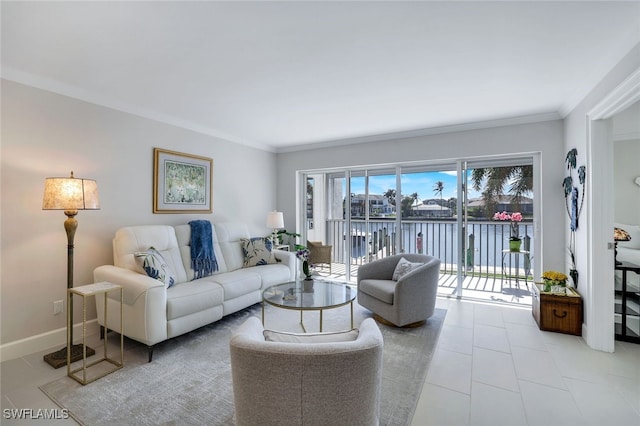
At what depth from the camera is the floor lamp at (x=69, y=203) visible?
7.79 feet

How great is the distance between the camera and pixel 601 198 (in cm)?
260

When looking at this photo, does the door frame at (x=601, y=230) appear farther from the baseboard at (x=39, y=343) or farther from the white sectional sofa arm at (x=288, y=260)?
the baseboard at (x=39, y=343)

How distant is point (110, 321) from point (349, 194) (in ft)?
12.5

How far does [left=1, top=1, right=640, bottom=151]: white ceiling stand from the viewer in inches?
70.2

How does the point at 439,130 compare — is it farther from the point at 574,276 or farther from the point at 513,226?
the point at 574,276

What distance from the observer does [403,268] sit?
349 centimetres

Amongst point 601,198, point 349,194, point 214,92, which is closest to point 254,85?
point 214,92

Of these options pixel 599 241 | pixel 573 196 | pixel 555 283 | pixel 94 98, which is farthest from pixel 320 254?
pixel 94 98

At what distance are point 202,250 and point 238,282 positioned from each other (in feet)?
2.18

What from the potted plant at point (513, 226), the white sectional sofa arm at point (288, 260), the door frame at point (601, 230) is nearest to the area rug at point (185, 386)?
the white sectional sofa arm at point (288, 260)

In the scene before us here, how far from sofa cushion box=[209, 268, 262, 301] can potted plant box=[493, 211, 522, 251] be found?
135 inches

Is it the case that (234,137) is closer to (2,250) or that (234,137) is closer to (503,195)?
(2,250)

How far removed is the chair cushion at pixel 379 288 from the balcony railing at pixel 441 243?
1.33 metres

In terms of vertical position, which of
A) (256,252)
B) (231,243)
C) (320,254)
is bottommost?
(320,254)
